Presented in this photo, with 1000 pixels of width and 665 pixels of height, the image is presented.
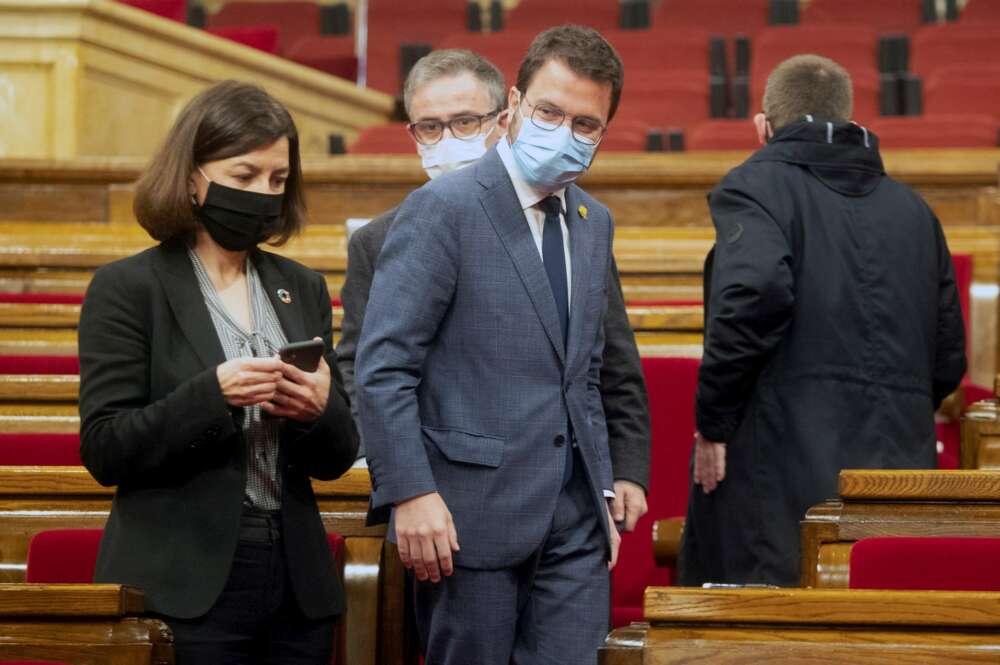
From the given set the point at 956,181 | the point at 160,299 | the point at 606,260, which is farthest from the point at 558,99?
the point at 956,181

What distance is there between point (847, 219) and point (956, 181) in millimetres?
968

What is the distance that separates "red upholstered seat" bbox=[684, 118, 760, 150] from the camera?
262cm

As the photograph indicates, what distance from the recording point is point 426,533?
2.70 feet

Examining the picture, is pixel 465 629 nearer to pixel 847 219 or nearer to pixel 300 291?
pixel 300 291

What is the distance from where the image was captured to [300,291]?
91cm

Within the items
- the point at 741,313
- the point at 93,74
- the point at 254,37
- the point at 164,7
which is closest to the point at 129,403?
the point at 741,313

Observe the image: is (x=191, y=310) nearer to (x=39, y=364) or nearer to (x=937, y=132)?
(x=39, y=364)

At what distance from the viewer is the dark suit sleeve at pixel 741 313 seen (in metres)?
1.13

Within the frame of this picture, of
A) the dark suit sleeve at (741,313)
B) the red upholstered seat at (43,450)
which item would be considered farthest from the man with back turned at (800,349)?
the red upholstered seat at (43,450)

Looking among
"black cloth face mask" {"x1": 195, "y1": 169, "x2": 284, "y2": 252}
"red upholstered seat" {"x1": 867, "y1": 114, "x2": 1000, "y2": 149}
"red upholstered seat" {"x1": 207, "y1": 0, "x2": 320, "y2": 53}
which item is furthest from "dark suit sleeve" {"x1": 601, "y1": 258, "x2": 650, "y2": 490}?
"red upholstered seat" {"x1": 207, "y1": 0, "x2": 320, "y2": 53}

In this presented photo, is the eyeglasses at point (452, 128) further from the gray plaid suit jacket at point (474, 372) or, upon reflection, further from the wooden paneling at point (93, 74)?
Result: the wooden paneling at point (93, 74)

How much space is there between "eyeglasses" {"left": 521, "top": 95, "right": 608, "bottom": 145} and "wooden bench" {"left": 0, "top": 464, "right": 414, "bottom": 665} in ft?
0.89

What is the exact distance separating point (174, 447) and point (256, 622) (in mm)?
101

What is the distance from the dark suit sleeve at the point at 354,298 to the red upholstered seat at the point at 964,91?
2.01m
